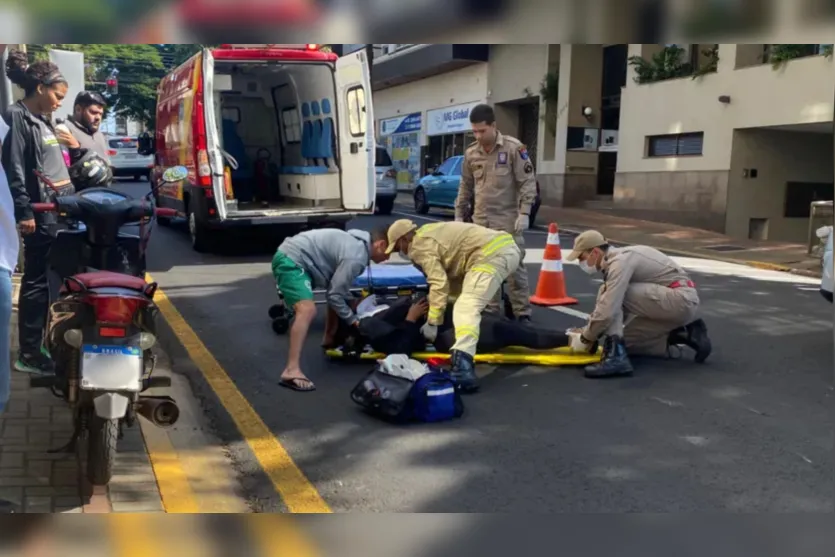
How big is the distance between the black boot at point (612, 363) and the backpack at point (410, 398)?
1.23 meters

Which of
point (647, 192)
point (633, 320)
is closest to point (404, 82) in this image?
point (647, 192)

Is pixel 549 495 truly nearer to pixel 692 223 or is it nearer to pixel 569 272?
pixel 569 272

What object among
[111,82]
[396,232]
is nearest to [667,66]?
[111,82]

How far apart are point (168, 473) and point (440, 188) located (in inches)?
568

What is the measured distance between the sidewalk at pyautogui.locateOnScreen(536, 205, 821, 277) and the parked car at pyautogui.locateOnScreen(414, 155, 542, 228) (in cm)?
163

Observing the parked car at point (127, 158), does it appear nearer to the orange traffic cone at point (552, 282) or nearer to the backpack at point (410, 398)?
the orange traffic cone at point (552, 282)

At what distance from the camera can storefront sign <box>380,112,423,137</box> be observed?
3003 centimetres

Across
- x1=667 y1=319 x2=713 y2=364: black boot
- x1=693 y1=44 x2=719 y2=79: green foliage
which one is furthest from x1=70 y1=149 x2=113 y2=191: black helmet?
x1=693 y1=44 x2=719 y2=79: green foliage

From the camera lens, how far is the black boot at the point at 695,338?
5.70m

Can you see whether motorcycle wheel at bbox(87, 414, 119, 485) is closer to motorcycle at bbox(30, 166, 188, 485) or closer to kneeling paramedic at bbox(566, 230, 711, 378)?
motorcycle at bbox(30, 166, 188, 485)

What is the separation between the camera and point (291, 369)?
5.17m

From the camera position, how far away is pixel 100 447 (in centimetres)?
340

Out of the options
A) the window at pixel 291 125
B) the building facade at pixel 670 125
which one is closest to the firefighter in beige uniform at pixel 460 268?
the building facade at pixel 670 125

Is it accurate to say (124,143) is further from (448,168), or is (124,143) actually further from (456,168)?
(456,168)
